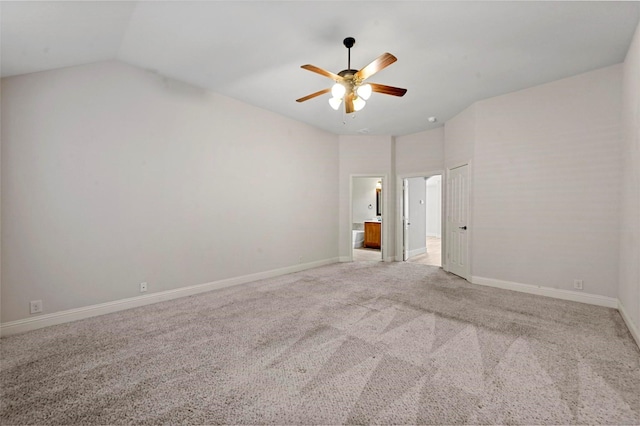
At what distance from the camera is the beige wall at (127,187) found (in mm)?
2732

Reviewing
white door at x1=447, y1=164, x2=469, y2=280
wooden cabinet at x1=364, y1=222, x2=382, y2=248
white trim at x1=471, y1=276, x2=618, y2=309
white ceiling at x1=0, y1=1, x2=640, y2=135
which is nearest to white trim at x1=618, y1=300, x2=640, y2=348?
white trim at x1=471, y1=276, x2=618, y2=309

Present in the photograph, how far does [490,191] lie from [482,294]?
65.4 inches

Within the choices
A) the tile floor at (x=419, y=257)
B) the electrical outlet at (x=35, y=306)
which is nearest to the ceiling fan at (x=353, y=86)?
the electrical outlet at (x=35, y=306)

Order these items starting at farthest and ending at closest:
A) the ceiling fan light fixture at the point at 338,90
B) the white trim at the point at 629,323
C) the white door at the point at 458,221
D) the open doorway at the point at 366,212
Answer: the open doorway at the point at 366,212 → the white door at the point at 458,221 → the ceiling fan light fixture at the point at 338,90 → the white trim at the point at 629,323

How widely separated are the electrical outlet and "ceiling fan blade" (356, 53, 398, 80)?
13.2ft

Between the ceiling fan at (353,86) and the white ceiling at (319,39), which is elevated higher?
the white ceiling at (319,39)

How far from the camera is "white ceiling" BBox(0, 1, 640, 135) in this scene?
234cm

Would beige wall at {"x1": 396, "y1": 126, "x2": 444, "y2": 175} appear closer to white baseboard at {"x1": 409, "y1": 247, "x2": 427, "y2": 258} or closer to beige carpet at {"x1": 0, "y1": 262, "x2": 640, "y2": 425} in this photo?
white baseboard at {"x1": 409, "y1": 247, "x2": 427, "y2": 258}

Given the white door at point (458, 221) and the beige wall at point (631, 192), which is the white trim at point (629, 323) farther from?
the white door at point (458, 221)

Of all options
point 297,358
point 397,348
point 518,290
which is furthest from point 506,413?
point 518,290

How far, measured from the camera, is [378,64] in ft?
8.05

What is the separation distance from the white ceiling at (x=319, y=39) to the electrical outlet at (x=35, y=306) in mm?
2282

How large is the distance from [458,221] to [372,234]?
3.77 meters

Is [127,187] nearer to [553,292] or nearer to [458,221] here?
[458,221]
